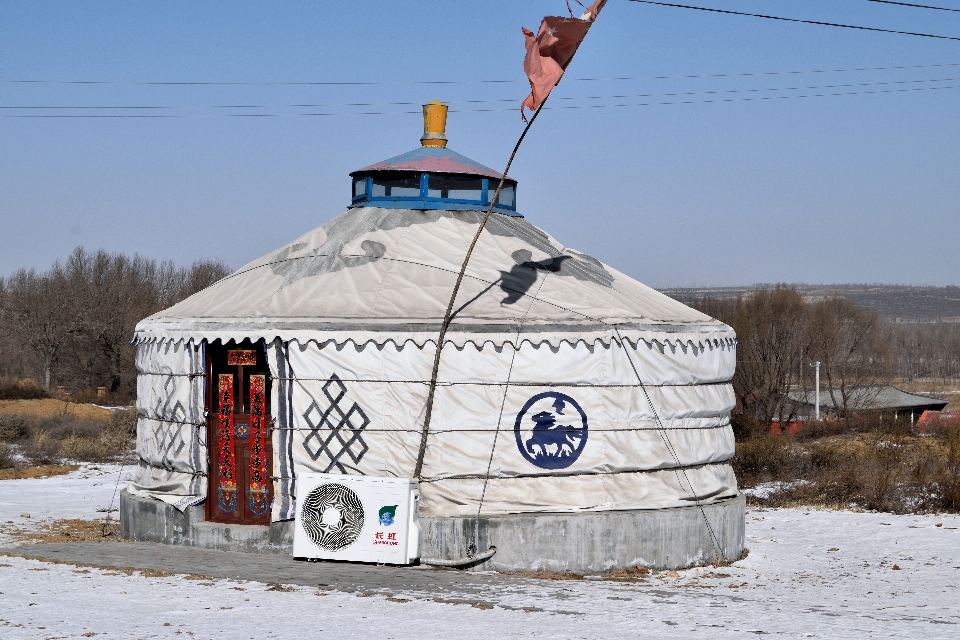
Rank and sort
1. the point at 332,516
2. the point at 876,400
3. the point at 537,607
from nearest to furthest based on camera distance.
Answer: the point at 537,607, the point at 332,516, the point at 876,400

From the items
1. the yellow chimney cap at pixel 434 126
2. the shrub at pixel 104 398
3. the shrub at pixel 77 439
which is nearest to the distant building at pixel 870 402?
the shrub at pixel 77 439

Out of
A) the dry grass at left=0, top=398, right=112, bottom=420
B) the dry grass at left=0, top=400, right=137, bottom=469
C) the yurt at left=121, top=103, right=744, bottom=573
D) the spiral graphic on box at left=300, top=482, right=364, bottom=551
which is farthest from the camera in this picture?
the dry grass at left=0, top=398, right=112, bottom=420

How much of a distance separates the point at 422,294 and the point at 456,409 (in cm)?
125

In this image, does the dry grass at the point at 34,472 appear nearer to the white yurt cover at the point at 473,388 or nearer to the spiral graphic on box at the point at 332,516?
the white yurt cover at the point at 473,388

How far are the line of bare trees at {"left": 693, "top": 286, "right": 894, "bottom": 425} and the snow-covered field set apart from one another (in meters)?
23.4

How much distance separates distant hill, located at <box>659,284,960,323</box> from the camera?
161 m

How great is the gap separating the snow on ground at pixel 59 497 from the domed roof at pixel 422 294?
3.56m

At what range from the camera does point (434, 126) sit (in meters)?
13.9

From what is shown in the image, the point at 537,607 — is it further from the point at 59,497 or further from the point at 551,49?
the point at 59,497

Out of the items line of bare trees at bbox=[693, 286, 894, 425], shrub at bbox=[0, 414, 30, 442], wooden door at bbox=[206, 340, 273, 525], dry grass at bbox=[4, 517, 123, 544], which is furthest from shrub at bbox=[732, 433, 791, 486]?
shrub at bbox=[0, 414, 30, 442]

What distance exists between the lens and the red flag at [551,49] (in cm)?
1002

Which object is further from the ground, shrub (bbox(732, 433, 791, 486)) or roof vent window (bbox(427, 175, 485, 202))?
roof vent window (bbox(427, 175, 485, 202))

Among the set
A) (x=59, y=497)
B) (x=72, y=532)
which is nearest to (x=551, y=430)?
(x=72, y=532)

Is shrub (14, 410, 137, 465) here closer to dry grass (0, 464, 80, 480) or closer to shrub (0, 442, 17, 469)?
shrub (0, 442, 17, 469)
